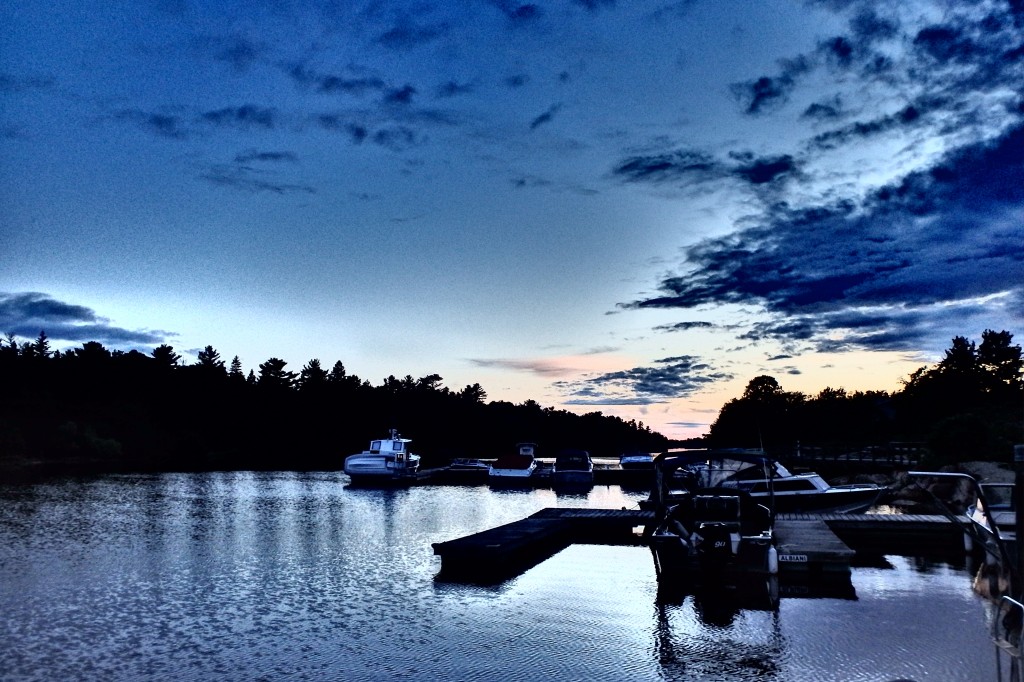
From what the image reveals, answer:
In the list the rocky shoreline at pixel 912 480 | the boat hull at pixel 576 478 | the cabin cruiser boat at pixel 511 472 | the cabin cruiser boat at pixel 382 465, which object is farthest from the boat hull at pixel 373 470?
the rocky shoreline at pixel 912 480

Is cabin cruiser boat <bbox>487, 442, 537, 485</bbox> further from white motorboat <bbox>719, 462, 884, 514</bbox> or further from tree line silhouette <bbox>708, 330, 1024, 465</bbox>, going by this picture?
white motorboat <bbox>719, 462, 884, 514</bbox>

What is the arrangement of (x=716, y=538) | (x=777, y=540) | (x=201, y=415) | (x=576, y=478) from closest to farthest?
(x=716, y=538), (x=777, y=540), (x=576, y=478), (x=201, y=415)

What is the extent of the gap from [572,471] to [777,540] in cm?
4638

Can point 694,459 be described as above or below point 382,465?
above

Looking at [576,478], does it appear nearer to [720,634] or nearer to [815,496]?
[815,496]

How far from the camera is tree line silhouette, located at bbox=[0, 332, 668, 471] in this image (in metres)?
112

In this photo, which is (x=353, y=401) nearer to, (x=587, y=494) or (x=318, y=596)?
(x=587, y=494)

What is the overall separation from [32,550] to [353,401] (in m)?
127

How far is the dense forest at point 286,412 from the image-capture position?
9912 centimetres

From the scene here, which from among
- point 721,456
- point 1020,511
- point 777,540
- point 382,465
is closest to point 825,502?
point 721,456

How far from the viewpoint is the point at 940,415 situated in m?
87.5

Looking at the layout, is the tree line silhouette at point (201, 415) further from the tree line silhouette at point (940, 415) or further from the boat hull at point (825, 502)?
the boat hull at point (825, 502)

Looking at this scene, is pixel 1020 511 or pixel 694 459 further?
pixel 694 459

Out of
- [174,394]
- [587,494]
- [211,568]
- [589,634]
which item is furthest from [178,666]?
[174,394]
